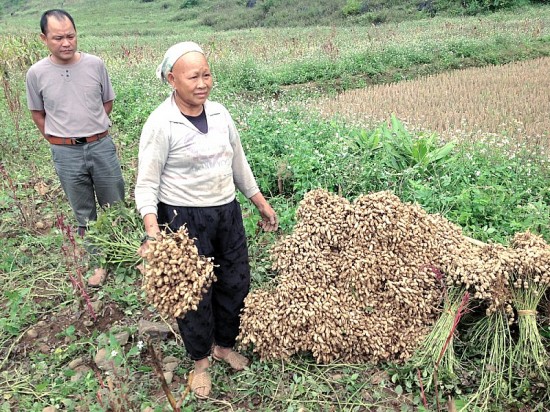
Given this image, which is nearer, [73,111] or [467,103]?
[73,111]

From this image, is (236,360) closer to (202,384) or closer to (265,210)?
(202,384)

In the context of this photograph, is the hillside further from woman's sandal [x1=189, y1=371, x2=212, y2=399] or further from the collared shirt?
woman's sandal [x1=189, y1=371, x2=212, y2=399]

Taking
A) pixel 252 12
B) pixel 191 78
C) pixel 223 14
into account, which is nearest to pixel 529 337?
pixel 191 78

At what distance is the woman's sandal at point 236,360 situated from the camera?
2.73 m

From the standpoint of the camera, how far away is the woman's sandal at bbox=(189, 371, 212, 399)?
255cm

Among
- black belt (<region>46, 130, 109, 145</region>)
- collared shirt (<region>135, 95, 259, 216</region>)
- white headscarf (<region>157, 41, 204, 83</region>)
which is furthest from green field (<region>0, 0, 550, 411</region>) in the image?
white headscarf (<region>157, 41, 204, 83</region>)

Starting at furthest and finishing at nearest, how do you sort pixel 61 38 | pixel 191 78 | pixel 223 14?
pixel 223 14, pixel 61 38, pixel 191 78

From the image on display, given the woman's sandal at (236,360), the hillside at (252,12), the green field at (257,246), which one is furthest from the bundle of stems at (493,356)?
the hillside at (252,12)

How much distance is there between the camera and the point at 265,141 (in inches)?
198

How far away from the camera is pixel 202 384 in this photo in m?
2.57

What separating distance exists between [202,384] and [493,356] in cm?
152

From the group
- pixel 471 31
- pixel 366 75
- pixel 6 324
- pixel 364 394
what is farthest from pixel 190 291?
pixel 471 31

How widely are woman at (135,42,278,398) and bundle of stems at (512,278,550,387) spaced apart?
1.39 meters

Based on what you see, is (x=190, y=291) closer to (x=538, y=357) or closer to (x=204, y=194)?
(x=204, y=194)
